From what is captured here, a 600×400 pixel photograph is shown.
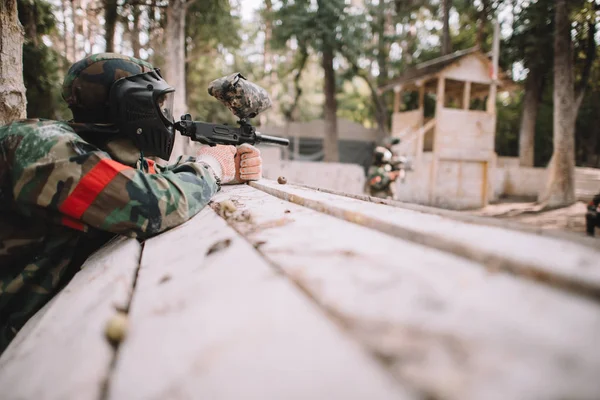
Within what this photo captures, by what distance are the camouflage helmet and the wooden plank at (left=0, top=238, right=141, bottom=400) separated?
876mm

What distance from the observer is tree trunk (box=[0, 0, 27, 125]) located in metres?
2.63

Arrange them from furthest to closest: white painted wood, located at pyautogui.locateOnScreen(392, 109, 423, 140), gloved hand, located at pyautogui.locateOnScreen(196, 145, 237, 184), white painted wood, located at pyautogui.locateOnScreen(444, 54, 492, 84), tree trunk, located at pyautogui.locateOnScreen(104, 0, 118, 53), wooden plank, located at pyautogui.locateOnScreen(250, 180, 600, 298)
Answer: white painted wood, located at pyautogui.locateOnScreen(392, 109, 423, 140)
white painted wood, located at pyautogui.locateOnScreen(444, 54, 492, 84)
tree trunk, located at pyautogui.locateOnScreen(104, 0, 118, 53)
gloved hand, located at pyautogui.locateOnScreen(196, 145, 237, 184)
wooden plank, located at pyautogui.locateOnScreen(250, 180, 600, 298)

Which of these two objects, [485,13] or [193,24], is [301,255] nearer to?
[193,24]

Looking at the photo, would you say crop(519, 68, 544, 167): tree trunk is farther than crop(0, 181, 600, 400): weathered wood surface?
Yes

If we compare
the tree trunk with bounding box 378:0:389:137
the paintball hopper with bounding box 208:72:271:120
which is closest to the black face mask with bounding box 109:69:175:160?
the paintball hopper with bounding box 208:72:271:120

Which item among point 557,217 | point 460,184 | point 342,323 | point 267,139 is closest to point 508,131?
point 460,184

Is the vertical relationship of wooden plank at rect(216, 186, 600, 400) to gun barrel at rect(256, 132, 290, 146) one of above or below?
below

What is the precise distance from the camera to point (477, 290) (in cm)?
64

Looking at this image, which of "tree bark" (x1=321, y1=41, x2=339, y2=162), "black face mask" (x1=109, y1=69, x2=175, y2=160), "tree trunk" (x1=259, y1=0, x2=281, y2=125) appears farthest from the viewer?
"tree trunk" (x1=259, y1=0, x2=281, y2=125)

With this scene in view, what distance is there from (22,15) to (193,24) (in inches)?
303

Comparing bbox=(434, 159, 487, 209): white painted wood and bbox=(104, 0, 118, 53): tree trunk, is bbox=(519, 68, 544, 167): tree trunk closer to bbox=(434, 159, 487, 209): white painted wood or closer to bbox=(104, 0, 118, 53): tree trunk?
bbox=(434, 159, 487, 209): white painted wood

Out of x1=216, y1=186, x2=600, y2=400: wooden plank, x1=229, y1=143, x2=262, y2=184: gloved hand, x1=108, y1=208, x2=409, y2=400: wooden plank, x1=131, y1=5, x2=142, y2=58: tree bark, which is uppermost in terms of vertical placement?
x1=131, y1=5, x2=142, y2=58: tree bark

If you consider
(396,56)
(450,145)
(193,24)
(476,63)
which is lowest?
(450,145)

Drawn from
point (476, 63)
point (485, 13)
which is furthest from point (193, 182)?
point (485, 13)
